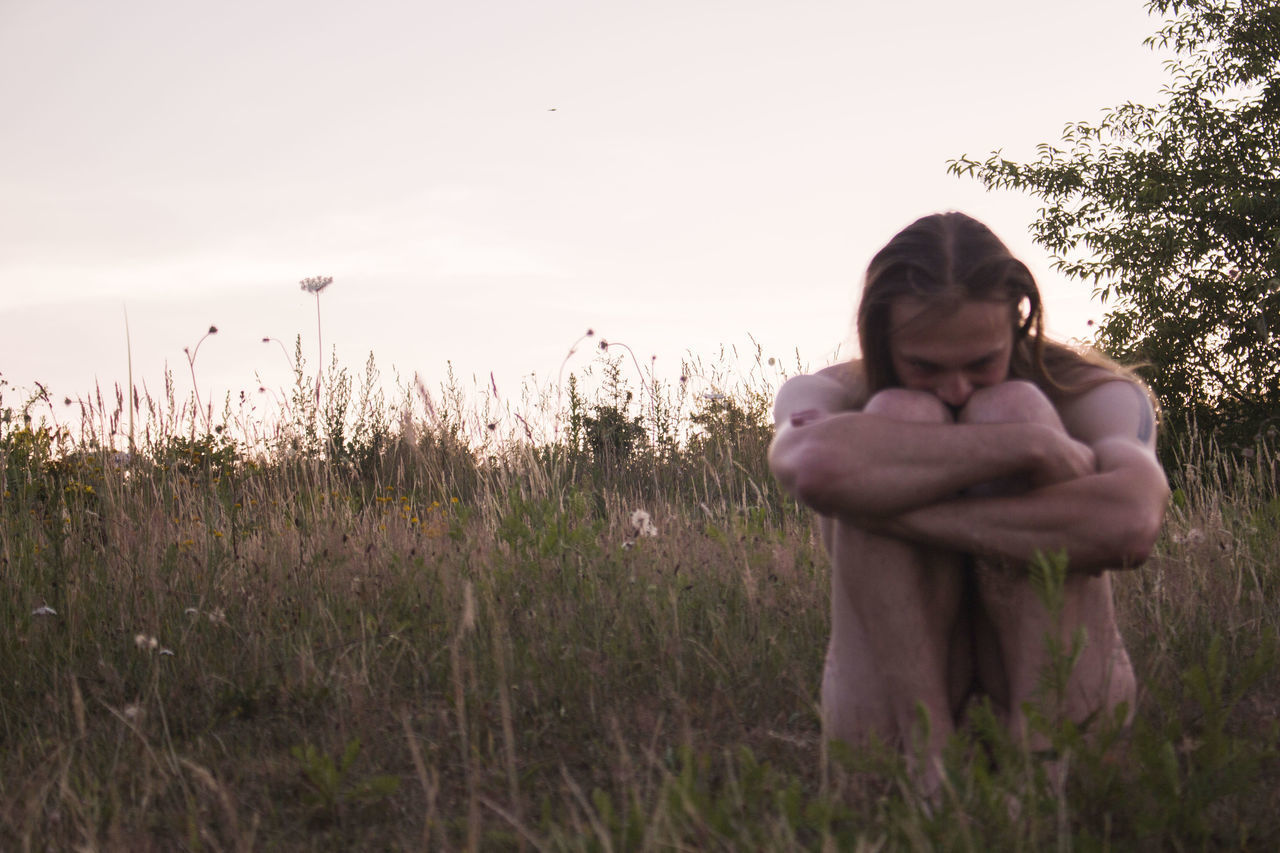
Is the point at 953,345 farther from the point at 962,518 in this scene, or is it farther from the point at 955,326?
the point at 962,518

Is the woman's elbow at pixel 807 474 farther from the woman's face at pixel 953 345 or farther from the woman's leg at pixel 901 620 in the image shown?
the woman's face at pixel 953 345

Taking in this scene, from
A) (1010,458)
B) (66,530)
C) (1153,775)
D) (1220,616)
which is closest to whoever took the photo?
(1153,775)

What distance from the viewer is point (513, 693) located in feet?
8.09

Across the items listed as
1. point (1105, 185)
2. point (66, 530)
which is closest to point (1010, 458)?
point (66, 530)

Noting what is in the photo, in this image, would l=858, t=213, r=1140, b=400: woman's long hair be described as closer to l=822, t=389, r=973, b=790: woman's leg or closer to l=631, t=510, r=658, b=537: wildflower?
l=822, t=389, r=973, b=790: woman's leg

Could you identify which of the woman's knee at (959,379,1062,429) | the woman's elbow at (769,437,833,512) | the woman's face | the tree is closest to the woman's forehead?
the woman's face

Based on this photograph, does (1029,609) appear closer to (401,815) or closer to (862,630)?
(862,630)

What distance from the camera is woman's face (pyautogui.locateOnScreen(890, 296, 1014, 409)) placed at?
195cm

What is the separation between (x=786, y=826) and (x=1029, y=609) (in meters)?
0.65

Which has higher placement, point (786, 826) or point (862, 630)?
point (862, 630)

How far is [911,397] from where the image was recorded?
1.85 meters

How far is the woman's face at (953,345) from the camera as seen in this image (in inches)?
76.6

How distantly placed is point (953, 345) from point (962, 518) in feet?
1.31

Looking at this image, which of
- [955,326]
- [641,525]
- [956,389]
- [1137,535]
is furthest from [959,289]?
[641,525]
